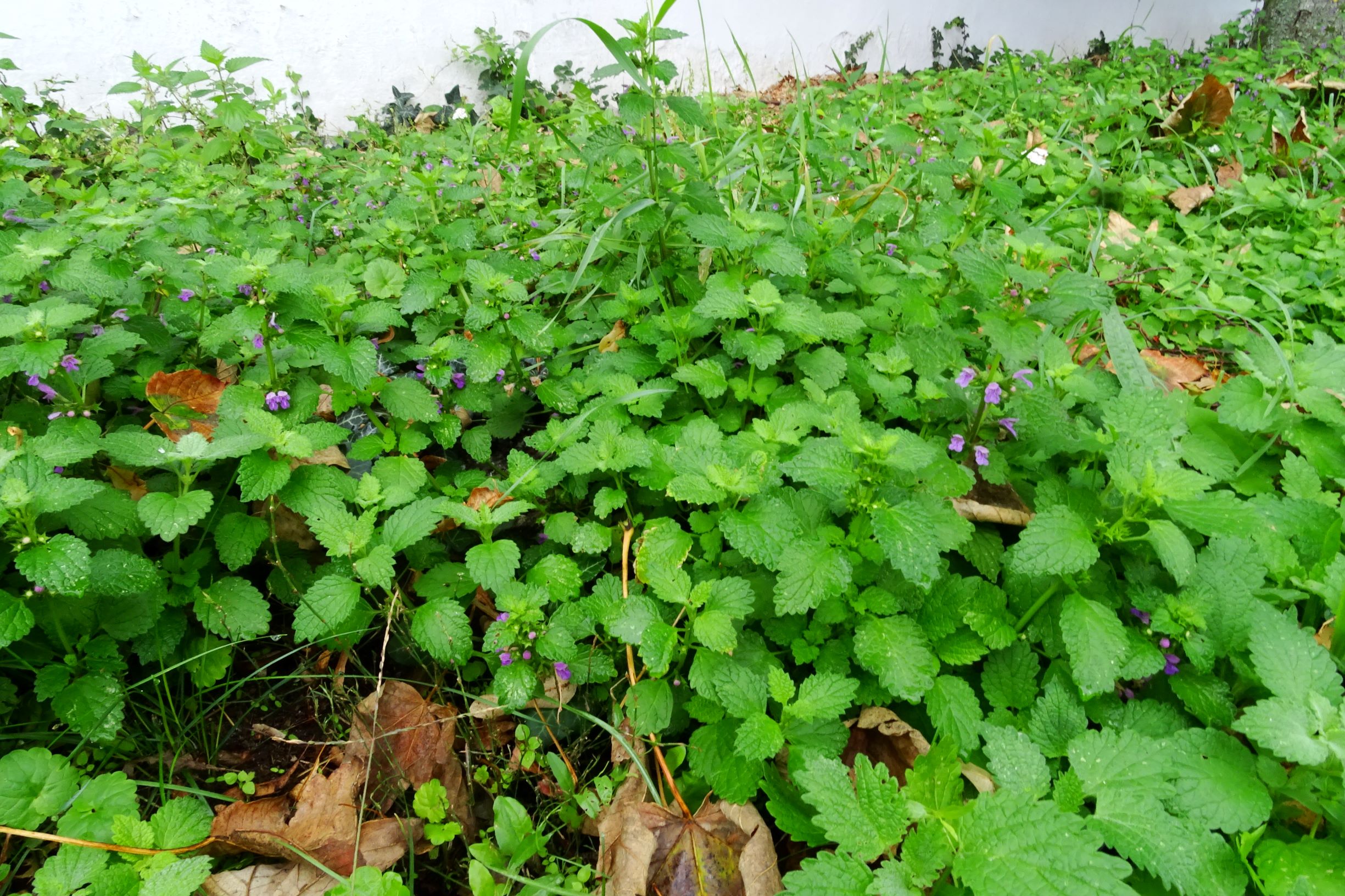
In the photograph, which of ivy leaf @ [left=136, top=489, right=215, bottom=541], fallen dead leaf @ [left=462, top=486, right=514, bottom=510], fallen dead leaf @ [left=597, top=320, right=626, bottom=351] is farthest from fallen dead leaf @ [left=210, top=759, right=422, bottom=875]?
fallen dead leaf @ [left=597, top=320, right=626, bottom=351]

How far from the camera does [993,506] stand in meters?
1.84

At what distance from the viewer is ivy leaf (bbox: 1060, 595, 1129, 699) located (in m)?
1.33

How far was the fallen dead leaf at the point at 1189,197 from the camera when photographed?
3.65 meters

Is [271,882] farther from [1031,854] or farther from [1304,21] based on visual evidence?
[1304,21]

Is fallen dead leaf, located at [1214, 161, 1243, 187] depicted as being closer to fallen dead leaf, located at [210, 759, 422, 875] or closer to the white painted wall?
the white painted wall

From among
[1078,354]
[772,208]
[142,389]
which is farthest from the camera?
[772,208]

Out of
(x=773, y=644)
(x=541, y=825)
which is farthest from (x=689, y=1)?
(x=541, y=825)

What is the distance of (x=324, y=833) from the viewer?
1436mm

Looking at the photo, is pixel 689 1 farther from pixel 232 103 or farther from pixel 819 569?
pixel 819 569

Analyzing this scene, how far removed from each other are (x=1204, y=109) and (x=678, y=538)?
4.61 m

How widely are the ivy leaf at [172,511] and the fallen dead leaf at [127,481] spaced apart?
0.39m

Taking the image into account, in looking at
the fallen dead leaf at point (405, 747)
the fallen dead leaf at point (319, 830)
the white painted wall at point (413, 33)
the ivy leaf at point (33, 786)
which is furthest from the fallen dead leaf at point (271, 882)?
the white painted wall at point (413, 33)

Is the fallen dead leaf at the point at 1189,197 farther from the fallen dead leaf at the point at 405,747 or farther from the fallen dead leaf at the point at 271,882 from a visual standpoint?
the fallen dead leaf at the point at 271,882

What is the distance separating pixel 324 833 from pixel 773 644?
979mm
